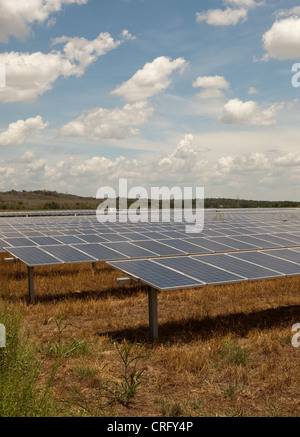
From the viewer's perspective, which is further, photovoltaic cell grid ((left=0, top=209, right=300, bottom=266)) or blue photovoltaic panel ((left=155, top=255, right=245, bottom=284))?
photovoltaic cell grid ((left=0, top=209, right=300, bottom=266))

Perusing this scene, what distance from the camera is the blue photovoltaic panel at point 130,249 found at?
16516 mm

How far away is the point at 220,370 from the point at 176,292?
25.1 ft

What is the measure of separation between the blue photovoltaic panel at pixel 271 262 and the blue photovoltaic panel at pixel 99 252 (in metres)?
4.50

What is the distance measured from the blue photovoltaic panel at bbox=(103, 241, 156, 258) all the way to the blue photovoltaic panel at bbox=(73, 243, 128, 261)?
0.27 metres

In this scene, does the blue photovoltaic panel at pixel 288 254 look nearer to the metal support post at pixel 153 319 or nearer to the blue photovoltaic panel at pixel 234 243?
the blue photovoltaic panel at pixel 234 243

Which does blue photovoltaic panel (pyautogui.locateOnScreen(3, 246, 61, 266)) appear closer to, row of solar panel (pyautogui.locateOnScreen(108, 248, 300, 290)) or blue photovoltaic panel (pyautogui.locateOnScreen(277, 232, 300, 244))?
row of solar panel (pyautogui.locateOnScreen(108, 248, 300, 290))

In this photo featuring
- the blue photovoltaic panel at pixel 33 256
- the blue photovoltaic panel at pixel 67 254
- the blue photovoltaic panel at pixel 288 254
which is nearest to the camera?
the blue photovoltaic panel at pixel 288 254

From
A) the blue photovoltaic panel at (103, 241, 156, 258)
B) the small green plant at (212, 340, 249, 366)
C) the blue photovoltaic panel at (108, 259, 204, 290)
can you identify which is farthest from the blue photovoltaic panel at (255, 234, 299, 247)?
the small green plant at (212, 340, 249, 366)

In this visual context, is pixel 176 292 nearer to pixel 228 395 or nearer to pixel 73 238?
pixel 73 238

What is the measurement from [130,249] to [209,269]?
5.56 m

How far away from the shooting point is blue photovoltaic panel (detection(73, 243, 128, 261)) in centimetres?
1644

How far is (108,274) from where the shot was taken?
21.2 meters

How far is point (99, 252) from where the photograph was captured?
17.3m

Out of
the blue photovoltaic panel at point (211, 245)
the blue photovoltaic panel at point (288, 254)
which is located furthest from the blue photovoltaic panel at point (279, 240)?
the blue photovoltaic panel at point (288, 254)
